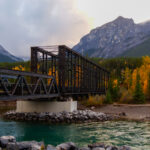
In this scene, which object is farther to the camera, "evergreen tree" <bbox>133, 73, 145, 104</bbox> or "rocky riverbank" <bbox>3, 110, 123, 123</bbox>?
"evergreen tree" <bbox>133, 73, 145, 104</bbox>

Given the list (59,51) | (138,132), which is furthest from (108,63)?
(138,132)

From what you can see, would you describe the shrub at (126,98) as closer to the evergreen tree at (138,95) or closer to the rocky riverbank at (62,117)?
the evergreen tree at (138,95)

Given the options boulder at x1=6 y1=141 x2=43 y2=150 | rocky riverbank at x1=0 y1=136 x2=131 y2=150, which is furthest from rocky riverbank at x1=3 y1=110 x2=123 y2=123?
boulder at x1=6 y1=141 x2=43 y2=150

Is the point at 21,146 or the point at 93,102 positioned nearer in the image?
the point at 21,146

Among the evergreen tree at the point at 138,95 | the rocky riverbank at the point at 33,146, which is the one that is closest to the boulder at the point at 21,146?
the rocky riverbank at the point at 33,146

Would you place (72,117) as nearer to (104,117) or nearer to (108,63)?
(104,117)

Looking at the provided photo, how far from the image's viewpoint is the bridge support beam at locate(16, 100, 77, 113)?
3459cm

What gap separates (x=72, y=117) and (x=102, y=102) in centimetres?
2189

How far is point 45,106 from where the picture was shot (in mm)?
35031

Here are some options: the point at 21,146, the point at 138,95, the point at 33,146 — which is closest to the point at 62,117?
the point at 21,146

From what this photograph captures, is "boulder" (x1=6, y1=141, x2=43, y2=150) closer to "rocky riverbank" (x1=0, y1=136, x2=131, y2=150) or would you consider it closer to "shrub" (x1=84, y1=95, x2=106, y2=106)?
"rocky riverbank" (x1=0, y1=136, x2=131, y2=150)

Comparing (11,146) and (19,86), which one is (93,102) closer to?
(19,86)

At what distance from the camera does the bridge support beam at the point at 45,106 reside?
34.6 m

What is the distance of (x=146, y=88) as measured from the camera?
208 feet
